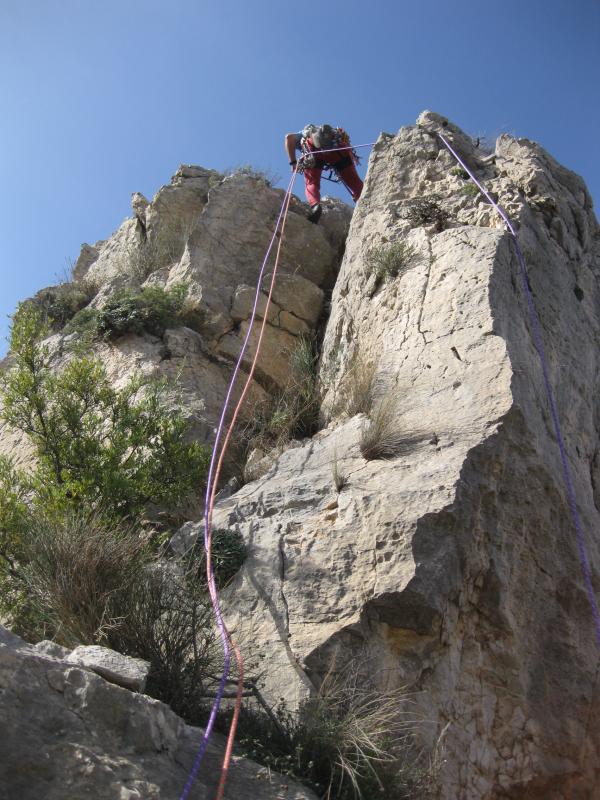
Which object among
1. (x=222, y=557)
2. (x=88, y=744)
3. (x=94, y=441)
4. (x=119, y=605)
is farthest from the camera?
(x=94, y=441)

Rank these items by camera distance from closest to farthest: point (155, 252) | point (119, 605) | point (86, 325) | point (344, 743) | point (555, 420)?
point (344, 743) → point (119, 605) → point (555, 420) → point (86, 325) → point (155, 252)

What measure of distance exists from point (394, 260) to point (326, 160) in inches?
178

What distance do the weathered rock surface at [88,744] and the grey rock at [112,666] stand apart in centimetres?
16

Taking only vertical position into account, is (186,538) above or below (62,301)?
below

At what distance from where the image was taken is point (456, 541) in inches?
192

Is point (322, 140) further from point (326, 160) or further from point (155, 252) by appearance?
point (155, 252)

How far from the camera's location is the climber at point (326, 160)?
11.7 metres

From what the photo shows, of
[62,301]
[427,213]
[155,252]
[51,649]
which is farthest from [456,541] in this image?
[62,301]

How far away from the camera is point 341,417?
22.5 ft

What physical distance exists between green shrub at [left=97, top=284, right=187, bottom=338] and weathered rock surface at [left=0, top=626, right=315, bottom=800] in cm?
596

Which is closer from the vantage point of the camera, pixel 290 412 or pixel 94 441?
pixel 94 441

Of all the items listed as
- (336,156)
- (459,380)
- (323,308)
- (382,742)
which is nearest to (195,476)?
(459,380)

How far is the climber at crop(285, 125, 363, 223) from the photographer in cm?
1168

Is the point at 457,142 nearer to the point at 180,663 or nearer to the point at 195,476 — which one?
the point at 195,476
